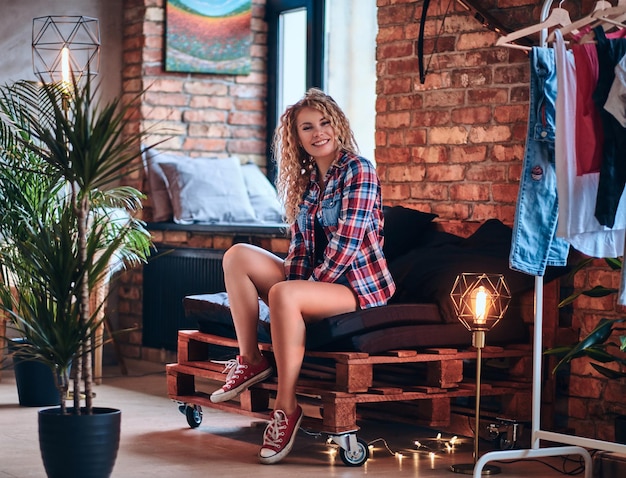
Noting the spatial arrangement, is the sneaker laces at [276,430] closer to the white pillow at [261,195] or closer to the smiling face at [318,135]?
the smiling face at [318,135]

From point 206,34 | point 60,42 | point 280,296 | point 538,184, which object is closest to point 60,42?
point 60,42

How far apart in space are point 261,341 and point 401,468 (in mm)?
812

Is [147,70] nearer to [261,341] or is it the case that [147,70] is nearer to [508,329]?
[261,341]

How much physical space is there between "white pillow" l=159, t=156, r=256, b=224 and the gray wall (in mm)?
697

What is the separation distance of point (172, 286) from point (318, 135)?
2184 mm

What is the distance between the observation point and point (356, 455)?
12.4 ft

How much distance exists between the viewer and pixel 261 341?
431 cm

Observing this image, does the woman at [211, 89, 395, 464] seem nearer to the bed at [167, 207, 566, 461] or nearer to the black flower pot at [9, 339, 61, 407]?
the bed at [167, 207, 566, 461]

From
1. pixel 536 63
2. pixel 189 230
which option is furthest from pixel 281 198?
pixel 189 230

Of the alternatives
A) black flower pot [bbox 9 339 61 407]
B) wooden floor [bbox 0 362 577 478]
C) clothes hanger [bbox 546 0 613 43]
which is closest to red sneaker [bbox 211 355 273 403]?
wooden floor [bbox 0 362 577 478]

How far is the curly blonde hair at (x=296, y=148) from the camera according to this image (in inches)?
163

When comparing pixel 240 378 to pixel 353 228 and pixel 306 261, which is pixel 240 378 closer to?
pixel 306 261

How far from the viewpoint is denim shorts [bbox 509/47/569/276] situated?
341 cm

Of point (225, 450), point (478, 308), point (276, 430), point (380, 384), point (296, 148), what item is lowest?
point (225, 450)
